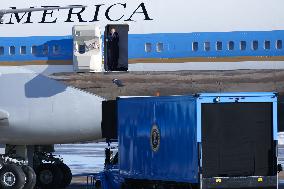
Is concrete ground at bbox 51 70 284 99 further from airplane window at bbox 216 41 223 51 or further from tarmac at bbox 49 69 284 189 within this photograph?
airplane window at bbox 216 41 223 51

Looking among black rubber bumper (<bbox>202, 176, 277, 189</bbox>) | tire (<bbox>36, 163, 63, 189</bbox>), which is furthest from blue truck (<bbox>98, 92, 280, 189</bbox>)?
tire (<bbox>36, 163, 63, 189</bbox>)

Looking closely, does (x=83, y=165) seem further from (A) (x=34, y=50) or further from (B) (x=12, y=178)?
(B) (x=12, y=178)

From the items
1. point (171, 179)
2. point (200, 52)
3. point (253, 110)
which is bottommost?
point (171, 179)

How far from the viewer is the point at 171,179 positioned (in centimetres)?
1969

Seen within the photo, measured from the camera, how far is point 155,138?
66.1ft

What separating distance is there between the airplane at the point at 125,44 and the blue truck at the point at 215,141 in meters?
5.75

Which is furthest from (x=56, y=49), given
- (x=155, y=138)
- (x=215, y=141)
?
(x=215, y=141)

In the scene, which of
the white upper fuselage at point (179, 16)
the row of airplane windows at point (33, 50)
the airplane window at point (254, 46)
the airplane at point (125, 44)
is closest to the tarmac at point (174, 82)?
the airplane at point (125, 44)

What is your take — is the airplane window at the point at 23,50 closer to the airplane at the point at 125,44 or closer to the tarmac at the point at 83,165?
the airplane at the point at 125,44

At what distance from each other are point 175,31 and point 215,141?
758cm

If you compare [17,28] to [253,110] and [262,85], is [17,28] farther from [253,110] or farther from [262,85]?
[253,110]

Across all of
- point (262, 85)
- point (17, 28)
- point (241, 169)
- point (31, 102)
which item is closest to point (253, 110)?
point (241, 169)

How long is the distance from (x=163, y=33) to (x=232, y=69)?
2.24 metres

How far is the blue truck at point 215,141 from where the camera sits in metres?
18.8
